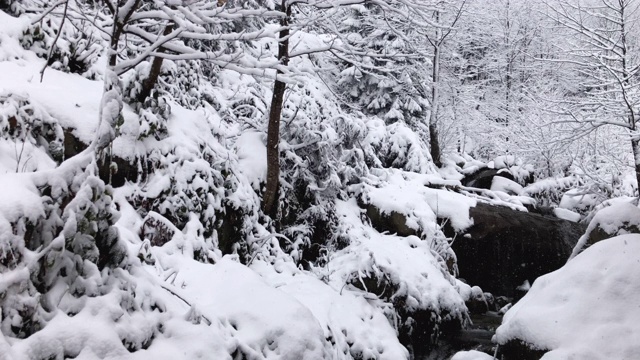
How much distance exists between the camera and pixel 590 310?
461 cm

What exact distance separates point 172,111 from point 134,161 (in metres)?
1.12

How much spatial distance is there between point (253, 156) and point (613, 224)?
5.62 metres

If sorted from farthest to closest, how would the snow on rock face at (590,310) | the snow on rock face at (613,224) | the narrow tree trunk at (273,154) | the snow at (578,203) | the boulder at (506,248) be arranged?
the snow at (578,203), the boulder at (506,248), the narrow tree trunk at (273,154), the snow on rock face at (613,224), the snow on rock face at (590,310)

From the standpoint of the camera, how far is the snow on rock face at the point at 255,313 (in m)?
3.67

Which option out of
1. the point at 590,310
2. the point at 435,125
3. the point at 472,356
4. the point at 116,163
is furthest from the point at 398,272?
the point at 435,125

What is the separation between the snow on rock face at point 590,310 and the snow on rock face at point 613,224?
1.94m

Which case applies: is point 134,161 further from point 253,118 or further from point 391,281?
point 391,281

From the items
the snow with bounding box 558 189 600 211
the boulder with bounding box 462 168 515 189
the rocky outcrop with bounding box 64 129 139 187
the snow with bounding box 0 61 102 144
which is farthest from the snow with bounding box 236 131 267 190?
the boulder with bounding box 462 168 515 189

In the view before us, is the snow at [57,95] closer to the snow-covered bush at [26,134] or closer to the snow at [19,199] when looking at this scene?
the snow-covered bush at [26,134]

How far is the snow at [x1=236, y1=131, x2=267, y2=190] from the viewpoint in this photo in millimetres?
7434

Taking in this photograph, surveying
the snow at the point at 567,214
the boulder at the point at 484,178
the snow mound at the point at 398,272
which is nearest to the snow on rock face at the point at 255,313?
the snow mound at the point at 398,272

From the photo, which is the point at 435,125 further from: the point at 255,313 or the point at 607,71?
the point at 255,313

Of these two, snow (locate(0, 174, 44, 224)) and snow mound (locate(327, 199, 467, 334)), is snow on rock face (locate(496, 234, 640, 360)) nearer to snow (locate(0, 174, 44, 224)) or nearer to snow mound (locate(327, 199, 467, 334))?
snow mound (locate(327, 199, 467, 334))

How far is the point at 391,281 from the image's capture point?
7223 mm
